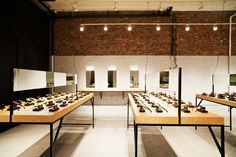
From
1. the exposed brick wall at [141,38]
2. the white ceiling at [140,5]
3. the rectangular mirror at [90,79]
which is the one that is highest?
the white ceiling at [140,5]

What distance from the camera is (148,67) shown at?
8547 mm

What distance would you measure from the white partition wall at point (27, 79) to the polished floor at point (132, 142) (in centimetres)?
Result: 117

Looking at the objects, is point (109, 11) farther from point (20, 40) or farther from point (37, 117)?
point (37, 117)

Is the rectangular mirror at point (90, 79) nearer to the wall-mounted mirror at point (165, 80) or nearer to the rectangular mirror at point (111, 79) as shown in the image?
the rectangular mirror at point (111, 79)

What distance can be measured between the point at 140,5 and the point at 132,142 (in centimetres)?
579

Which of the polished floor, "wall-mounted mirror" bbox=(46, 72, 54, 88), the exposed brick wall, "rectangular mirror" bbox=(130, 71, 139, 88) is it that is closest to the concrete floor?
the polished floor

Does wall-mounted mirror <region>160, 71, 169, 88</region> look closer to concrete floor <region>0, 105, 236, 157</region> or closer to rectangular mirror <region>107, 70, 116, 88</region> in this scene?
concrete floor <region>0, 105, 236, 157</region>

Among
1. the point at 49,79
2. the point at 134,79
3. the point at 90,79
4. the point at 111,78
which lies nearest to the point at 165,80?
the point at 49,79

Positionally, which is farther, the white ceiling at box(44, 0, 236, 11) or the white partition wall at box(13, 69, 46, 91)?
the white ceiling at box(44, 0, 236, 11)

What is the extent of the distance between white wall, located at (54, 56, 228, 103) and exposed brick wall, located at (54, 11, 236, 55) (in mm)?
251

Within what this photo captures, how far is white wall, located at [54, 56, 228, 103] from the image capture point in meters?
8.48

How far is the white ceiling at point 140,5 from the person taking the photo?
7.47 metres

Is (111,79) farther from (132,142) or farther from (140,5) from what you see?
(132,142)

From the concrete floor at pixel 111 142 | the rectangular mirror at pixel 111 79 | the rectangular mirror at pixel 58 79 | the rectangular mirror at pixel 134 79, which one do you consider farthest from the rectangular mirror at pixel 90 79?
the concrete floor at pixel 111 142
